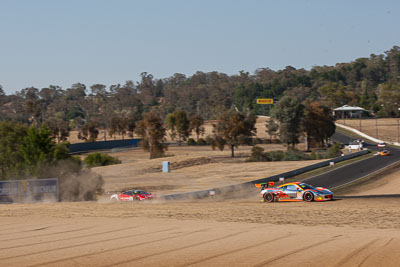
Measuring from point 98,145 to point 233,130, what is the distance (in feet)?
95.3

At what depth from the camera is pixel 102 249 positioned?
13711mm

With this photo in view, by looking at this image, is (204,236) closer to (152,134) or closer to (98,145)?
(152,134)

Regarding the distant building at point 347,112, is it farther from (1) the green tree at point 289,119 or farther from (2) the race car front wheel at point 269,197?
(2) the race car front wheel at point 269,197

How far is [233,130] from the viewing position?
8912cm

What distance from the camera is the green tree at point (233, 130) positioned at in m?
88.8

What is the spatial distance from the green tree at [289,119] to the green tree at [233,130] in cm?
529

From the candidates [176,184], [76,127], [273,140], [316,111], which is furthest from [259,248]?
[76,127]

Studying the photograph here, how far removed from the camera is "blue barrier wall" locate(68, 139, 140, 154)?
94.9 m

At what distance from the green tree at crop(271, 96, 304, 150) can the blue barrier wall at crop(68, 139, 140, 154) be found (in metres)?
33.0

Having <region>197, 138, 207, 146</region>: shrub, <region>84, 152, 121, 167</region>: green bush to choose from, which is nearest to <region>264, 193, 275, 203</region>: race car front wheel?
<region>84, 152, 121, 167</region>: green bush

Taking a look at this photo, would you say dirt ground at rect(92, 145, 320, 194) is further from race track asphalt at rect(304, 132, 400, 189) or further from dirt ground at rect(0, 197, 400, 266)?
dirt ground at rect(0, 197, 400, 266)

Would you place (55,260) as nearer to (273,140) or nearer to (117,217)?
(117,217)

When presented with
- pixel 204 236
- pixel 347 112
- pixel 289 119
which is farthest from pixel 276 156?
pixel 347 112

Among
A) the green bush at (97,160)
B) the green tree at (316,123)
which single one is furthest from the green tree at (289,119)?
the green bush at (97,160)
